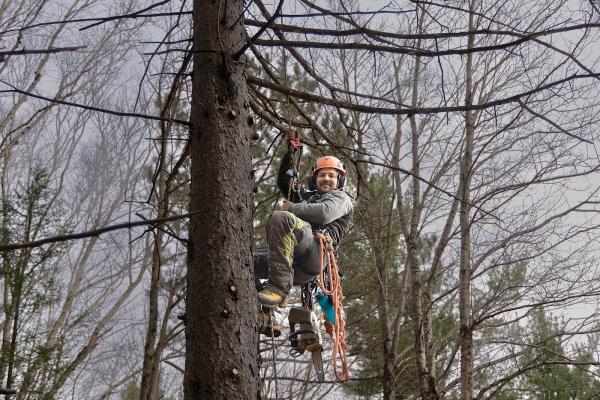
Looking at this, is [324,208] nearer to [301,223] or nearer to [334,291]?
[301,223]

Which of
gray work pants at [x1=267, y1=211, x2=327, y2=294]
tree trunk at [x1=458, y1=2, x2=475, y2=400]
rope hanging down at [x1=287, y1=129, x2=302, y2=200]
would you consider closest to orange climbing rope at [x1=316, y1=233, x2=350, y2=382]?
gray work pants at [x1=267, y1=211, x2=327, y2=294]

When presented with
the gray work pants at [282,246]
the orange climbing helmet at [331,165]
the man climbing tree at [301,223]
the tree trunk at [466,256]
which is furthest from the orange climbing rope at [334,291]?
the tree trunk at [466,256]

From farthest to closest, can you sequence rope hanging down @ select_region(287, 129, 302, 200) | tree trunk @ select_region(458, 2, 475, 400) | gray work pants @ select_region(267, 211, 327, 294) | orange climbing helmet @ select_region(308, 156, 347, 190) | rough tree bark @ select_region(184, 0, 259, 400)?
tree trunk @ select_region(458, 2, 475, 400) < orange climbing helmet @ select_region(308, 156, 347, 190) < gray work pants @ select_region(267, 211, 327, 294) < rope hanging down @ select_region(287, 129, 302, 200) < rough tree bark @ select_region(184, 0, 259, 400)

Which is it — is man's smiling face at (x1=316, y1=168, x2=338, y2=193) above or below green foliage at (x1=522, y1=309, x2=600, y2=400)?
above

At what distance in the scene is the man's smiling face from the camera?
4.49 m

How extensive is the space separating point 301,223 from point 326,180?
0.53m

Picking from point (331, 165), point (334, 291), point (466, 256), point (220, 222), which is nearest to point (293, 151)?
point (331, 165)

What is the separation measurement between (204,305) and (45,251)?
229 inches

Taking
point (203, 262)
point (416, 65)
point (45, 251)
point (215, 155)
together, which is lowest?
point (203, 262)

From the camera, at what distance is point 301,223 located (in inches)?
160

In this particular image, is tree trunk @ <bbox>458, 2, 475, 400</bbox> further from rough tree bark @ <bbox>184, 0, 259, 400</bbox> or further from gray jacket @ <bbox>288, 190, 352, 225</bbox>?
rough tree bark @ <bbox>184, 0, 259, 400</bbox>

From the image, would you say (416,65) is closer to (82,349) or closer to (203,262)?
(82,349)

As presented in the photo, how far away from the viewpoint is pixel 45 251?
7.45 meters

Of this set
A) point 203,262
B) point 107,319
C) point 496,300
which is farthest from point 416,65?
point 203,262
